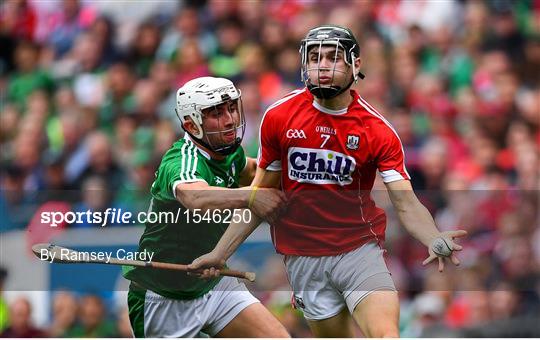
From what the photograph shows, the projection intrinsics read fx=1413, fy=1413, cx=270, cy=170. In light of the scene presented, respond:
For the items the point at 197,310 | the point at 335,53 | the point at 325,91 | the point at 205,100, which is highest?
the point at 335,53

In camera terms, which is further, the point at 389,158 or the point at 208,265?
the point at 208,265

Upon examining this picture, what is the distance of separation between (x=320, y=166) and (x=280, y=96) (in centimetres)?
448

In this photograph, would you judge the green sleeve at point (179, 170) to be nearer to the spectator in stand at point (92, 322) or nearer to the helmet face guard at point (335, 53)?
the helmet face guard at point (335, 53)

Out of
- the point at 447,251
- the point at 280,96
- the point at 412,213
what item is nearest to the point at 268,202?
the point at 412,213

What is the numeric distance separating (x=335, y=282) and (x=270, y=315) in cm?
43

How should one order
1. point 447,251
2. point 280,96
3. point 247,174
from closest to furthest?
point 447,251 < point 247,174 < point 280,96

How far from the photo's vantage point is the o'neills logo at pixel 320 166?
21.2 feet

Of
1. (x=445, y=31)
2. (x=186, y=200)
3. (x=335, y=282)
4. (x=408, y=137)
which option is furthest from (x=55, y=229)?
(x=445, y=31)

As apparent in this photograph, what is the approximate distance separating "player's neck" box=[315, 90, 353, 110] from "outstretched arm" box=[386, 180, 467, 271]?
422 millimetres

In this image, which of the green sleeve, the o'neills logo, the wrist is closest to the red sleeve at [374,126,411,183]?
the o'neills logo

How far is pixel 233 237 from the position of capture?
6641 mm

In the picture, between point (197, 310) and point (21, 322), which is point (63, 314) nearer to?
point (21, 322)

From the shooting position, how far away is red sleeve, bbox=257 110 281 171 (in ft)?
21.4

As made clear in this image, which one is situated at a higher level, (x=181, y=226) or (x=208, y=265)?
(x=181, y=226)
